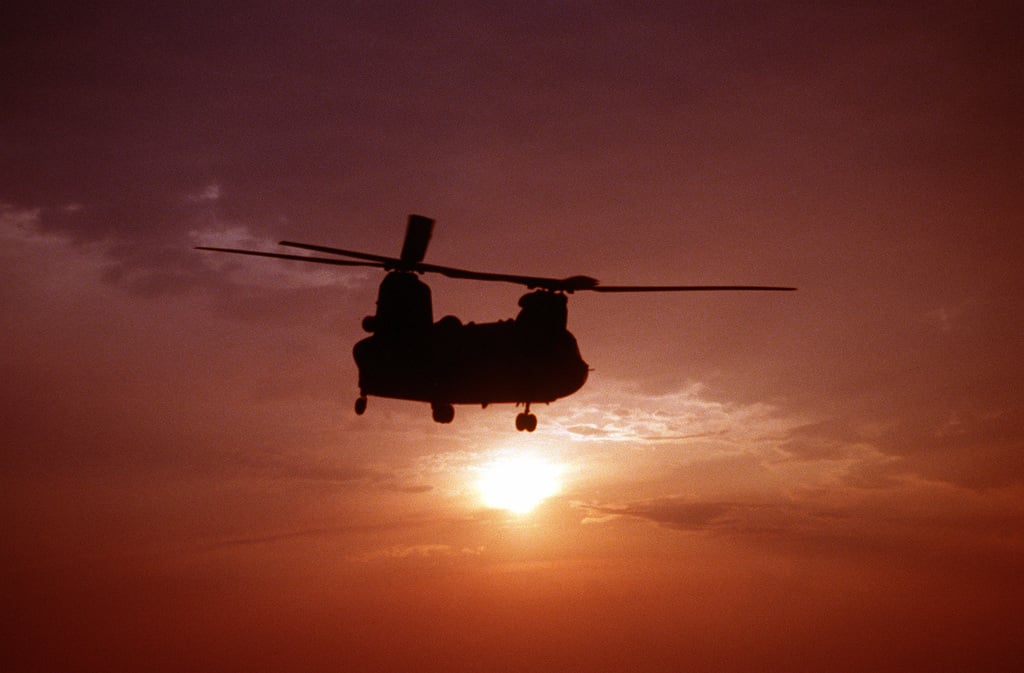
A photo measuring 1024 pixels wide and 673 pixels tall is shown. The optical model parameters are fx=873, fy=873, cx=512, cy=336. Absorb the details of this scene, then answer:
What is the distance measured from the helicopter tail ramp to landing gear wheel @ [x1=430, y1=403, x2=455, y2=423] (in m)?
→ 6.02

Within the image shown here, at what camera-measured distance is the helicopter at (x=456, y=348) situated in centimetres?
3109

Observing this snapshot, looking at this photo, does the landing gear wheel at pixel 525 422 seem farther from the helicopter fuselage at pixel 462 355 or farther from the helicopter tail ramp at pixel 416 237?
the helicopter tail ramp at pixel 416 237

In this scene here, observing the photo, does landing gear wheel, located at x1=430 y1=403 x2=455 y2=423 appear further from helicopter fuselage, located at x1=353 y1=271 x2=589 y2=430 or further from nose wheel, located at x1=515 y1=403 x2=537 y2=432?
nose wheel, located at x1=515 y1=403 x2=537 y2=432

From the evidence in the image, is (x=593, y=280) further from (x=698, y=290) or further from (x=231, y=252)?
(x=231, y=252)

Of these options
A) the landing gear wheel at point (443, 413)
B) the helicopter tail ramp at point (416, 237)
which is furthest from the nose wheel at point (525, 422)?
the helicopter tail ramp at point (416, 237)

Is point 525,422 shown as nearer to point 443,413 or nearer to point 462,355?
point 462,355

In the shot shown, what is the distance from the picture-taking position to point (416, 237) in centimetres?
3316

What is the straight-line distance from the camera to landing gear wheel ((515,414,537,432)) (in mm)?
32781

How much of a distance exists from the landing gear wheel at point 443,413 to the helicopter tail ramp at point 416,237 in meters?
6.02

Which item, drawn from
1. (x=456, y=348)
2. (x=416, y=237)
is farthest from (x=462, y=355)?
(x=416, y=237)

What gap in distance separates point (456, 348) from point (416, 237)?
448 cm

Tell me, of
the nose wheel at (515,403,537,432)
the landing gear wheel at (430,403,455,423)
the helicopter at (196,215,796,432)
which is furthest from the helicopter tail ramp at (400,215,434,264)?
the nose wheel at (515,403,537,432)

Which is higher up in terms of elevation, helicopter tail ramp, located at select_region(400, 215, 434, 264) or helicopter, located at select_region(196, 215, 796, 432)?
helicopter tail ramp, located at select_region(400, 215, 434, 264)

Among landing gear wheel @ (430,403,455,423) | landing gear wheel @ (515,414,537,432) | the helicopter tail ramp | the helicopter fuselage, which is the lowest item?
landing gear wheel @ (515,414,537,432)
